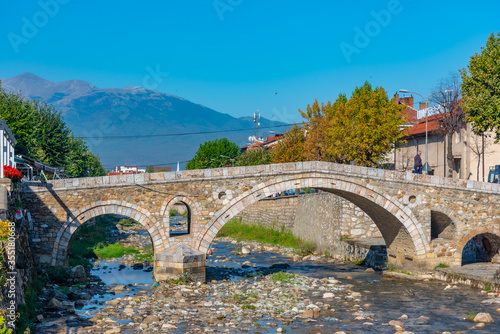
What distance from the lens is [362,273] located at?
2361 centimetres

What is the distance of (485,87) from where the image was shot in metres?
22.0

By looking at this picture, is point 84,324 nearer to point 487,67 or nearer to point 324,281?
point 324,281

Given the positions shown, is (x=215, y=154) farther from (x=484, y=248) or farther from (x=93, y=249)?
(x=484, y=248)

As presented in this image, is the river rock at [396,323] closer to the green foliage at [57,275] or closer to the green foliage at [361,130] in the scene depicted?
the green foliage at [57,275]

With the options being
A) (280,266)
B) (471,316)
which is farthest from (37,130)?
(471,316)

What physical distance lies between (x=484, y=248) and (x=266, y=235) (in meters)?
16.8

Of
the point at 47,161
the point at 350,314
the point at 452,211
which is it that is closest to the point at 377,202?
the point at 452,211

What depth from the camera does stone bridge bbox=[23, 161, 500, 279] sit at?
20.5 meters

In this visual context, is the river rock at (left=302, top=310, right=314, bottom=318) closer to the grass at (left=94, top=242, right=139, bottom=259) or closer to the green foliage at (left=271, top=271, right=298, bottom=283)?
the green foliage at (left=271, top=271, right=298, bottom=283)

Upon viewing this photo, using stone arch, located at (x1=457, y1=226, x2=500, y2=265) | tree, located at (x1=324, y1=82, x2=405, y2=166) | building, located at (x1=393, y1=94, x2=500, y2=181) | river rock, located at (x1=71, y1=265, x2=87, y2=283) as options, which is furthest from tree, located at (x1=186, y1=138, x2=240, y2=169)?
river rock, located at (x1=71, y1=265, x2=87, y2=283)

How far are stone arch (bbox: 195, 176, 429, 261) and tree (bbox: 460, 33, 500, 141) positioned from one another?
15.2ft

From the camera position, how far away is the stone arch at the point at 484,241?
2180 centimetres

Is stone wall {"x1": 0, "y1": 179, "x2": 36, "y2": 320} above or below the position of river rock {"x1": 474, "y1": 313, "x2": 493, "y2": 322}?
above

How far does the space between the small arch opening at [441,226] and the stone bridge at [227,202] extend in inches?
2.7
